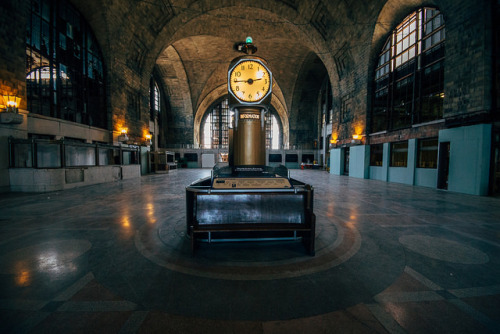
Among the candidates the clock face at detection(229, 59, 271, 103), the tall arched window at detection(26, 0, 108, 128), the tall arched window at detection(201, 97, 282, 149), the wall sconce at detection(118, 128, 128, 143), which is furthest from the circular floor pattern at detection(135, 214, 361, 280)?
the tall arched window at detection(201, 97, 282, 149)

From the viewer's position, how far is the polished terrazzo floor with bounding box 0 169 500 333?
1.53 m

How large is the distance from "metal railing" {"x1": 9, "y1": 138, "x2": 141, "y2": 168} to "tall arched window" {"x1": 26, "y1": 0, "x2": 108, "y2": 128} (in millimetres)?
2471

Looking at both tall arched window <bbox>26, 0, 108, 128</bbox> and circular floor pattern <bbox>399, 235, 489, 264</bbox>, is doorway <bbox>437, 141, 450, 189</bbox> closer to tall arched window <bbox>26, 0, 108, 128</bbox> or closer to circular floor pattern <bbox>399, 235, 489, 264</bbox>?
circular floor pattern <bbox>399, 235, 489, 264</bbox>

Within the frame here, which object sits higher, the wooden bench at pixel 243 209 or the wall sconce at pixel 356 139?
the wall sconce at pixel 356 139

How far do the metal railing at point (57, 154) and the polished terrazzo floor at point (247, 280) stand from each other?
5571 millimetres

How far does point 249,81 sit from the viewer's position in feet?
12.0

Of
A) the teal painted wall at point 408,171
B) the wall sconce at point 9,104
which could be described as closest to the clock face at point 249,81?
the wall sconce at point 9,104

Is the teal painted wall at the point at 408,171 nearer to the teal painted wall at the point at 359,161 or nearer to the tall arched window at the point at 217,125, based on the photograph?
the teal painted wall at the point at 359,161

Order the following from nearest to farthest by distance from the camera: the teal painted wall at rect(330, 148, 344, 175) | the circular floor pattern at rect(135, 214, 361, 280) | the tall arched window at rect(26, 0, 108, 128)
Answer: the circular floor pattern at rect(135, 214, 361, 280), the tall arched window at rect(26, 0, 108, 128), the teal painted wall at rect(330, 148, 344, 175)

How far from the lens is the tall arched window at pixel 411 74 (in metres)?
9.55

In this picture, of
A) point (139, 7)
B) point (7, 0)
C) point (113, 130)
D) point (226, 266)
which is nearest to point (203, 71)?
point (139, 7)

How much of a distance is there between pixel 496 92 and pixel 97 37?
20.8 metres

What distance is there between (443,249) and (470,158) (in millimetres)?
7422

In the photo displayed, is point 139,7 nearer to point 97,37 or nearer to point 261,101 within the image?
point 97,37
